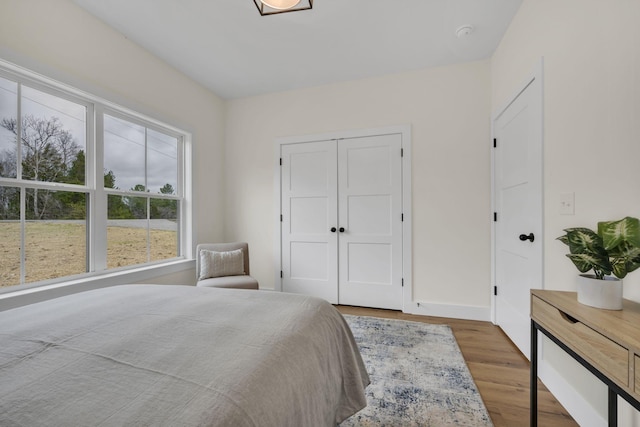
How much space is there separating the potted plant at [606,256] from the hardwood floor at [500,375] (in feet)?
2.82

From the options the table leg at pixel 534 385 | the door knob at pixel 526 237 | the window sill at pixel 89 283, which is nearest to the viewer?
the table leg at pixel 534 385

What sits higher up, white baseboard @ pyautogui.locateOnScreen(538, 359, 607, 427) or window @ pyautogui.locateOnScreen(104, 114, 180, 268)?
window @ pyautogui.locateOnScreen(104, 114, 180, 268)

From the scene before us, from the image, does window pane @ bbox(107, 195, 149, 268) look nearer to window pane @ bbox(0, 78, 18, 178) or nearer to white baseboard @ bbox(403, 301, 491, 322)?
window pane @ bbox(0, 78, 18, 178)

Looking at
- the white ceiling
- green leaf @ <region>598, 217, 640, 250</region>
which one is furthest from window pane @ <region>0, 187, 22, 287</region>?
green leaf @ <region>598, 217, 640, 250</region>

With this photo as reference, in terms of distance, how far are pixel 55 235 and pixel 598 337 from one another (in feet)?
10.3

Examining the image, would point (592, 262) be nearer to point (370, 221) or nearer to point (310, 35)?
point (370, 221)

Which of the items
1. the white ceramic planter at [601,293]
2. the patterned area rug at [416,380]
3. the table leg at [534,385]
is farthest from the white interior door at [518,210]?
the white ceramic planter at [601,293]

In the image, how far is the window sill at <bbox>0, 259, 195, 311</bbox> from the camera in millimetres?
1771

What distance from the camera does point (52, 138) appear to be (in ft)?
6.81

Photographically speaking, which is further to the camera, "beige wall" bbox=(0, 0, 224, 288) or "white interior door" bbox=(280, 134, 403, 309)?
"white interior door" bbox=(280, 134, 403, 309)

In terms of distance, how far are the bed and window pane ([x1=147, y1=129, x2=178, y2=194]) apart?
5.95 ft

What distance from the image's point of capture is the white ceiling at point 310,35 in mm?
2145

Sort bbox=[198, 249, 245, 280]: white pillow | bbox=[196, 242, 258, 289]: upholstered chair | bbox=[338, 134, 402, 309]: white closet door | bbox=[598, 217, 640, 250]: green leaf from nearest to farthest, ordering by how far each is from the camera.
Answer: bbox=[598, 217, 640, 250]: green leaf < bbox=[196, 242, 258, 289]: upholstered chair < bbox=[198, 249, 245, 280]: white pillow < bbox=[338, 134, 402, 309]: white closet door

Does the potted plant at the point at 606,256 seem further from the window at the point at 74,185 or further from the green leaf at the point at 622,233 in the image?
the window at the point at 74,185
